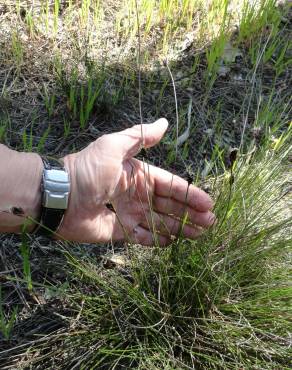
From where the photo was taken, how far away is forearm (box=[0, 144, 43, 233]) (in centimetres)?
161

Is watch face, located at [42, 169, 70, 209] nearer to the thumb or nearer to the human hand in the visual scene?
the human hand

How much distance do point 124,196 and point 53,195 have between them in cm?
35

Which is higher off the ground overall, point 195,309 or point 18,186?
point 18,186

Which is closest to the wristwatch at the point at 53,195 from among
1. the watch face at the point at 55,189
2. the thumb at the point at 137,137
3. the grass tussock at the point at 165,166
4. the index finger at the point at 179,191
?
the watch face at the point at 55,189

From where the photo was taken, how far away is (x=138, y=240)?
73.4 inches

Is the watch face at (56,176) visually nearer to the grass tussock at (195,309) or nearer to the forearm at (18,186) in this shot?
the forearm at (18,186)

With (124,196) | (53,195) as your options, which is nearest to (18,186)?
(53,195)

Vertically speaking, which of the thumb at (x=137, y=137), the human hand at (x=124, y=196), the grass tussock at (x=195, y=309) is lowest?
the grass tussock at (x=195, y=309)

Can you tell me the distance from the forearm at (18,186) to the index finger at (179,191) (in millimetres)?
464

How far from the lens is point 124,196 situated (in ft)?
6.30

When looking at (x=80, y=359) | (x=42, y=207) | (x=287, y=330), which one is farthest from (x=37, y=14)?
(x=287, y=330)

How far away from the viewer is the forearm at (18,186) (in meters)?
1.61

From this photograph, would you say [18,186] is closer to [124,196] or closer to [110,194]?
[110,194]

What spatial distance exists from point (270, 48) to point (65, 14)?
3.79 feet
